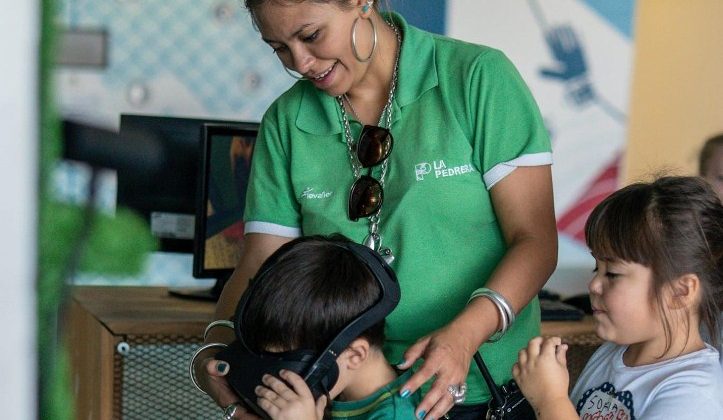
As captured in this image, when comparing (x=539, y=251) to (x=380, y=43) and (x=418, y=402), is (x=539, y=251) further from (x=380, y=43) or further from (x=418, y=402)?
(x=380, y=43)

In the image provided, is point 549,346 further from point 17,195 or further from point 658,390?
point 17,195

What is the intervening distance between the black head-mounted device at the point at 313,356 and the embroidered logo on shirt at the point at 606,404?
374mm

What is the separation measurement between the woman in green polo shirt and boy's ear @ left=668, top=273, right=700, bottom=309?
0.19m

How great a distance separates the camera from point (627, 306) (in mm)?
1438

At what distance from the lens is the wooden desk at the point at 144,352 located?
2111mm

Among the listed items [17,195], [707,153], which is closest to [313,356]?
[17,195]

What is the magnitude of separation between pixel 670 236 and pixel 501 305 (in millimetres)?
307

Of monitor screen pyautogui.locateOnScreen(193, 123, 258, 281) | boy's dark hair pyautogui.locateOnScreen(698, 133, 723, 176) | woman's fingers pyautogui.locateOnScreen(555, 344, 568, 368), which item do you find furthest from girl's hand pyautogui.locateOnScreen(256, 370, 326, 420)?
boy's dark hair pyautogui.locateOnScreen(698, 133, 723, 176)

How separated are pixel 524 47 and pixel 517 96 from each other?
2.84m

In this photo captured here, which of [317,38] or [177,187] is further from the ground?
[317,38]

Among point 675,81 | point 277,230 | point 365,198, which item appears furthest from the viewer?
point 675,81

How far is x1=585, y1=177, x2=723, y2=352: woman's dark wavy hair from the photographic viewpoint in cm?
145

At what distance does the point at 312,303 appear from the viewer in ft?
4.38

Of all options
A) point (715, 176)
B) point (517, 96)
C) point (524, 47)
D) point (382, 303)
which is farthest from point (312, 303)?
point (524, 47)
